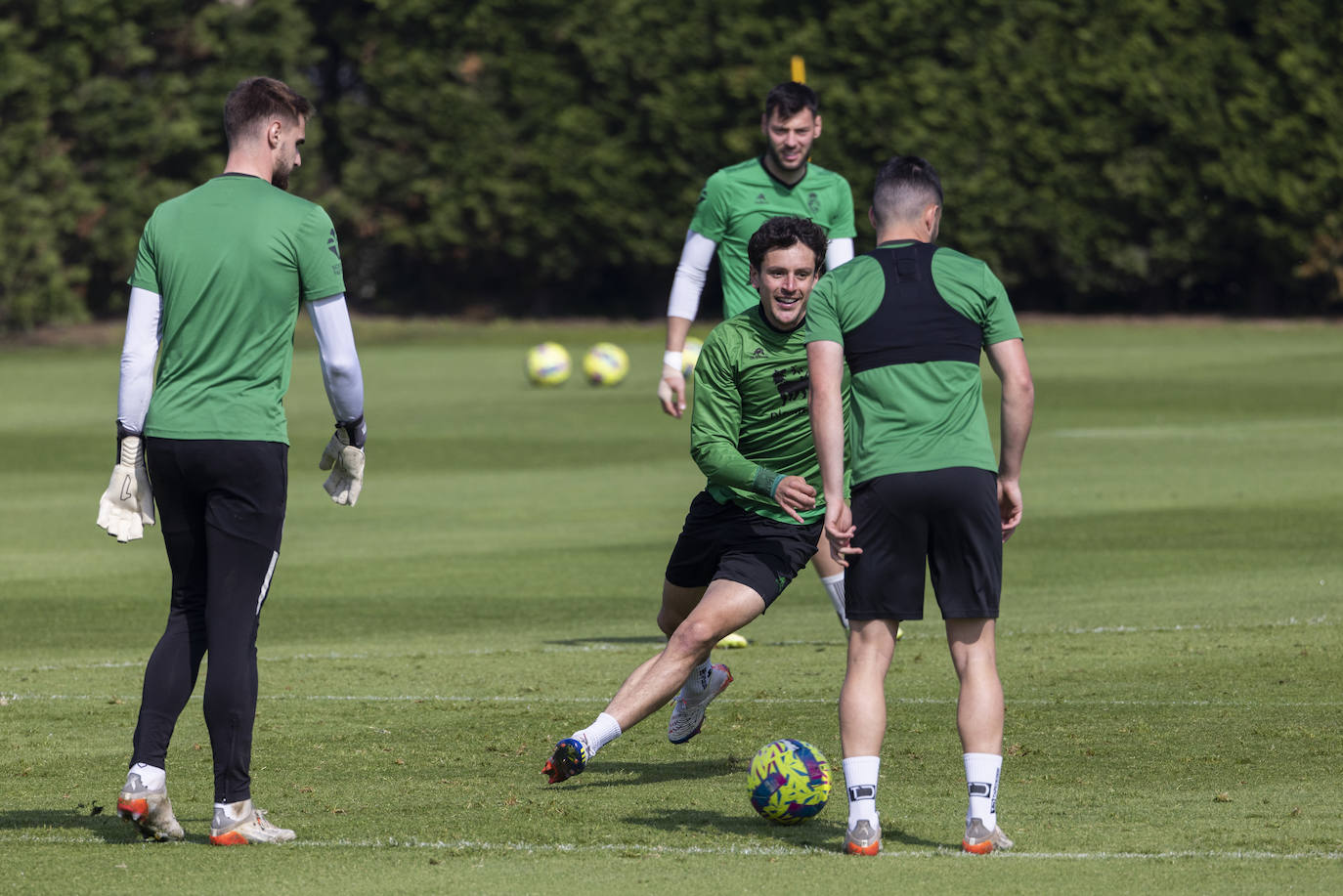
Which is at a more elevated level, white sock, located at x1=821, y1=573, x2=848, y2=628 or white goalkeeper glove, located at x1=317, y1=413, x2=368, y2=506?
white goalkeeper glove, located at x1=317, y1=413, x2=368, y2=506

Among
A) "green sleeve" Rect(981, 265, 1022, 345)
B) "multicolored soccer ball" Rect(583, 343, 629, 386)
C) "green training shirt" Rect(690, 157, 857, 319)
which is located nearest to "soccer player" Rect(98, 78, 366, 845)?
"green sleeve" Rect(981, 265, 1022, 345)

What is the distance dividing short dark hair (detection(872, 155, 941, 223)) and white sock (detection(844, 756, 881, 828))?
1593 millimetres

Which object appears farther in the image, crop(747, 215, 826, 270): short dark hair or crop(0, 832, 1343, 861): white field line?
crop(747, 215, 826, 270): short dark hair

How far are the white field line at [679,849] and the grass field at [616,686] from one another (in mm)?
16

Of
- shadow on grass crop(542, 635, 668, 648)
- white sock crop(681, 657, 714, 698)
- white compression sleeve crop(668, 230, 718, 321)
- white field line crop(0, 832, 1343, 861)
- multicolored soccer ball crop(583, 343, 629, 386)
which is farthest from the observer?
multicolored soccer ball crop(583, 343, 629, 386)

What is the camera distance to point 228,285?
230 inches

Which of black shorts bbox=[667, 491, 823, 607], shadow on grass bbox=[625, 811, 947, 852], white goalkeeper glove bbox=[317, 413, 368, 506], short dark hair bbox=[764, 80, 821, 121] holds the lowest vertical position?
shadow on grass bbox=[625, 811, 947, 852]

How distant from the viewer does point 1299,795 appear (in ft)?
21.1

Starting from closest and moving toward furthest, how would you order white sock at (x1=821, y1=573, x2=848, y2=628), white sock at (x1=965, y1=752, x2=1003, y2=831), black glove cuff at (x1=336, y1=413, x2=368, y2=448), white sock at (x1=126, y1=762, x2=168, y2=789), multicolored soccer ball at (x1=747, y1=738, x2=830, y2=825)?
white sock at (x1=965, y1=752, x2=1003, y2=831) → white sock at (x1=126, y1=762, x2=168, y2=789) → black glove cuff at (x1=336, y1=413, x2=368, y2=448) → multicolored soccer ball at (x1=747, y1=738, x2=830, y2=825) → white sock at (x1=821, y1=573, x2=848, y2=628)

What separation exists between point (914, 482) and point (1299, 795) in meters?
1.77

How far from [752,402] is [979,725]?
5.55 ft

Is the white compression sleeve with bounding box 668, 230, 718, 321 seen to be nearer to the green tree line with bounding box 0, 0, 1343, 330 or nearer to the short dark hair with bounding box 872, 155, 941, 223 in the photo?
the short dark hair with bounding box 872, 155, 941, 223

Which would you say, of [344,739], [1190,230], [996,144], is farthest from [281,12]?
[344,739]

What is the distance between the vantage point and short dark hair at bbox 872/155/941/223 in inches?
234
